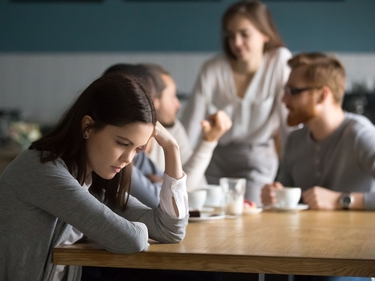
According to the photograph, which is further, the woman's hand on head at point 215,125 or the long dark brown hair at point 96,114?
the woman's hand on head at point 215,125

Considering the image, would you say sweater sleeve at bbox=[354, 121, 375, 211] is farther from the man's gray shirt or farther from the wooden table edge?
the wooden table edge

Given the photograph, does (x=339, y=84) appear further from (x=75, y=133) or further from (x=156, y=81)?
(x=75, y=133)

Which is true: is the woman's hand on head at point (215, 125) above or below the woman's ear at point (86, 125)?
below

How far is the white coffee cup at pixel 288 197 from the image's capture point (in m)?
2.41

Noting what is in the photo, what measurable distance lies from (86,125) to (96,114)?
0.04 metres

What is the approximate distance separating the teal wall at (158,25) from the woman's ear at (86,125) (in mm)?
4216

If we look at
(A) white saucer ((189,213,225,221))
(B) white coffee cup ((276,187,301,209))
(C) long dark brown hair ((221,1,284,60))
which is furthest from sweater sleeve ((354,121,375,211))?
(C) long dark brown hair ((221,1,284,60))

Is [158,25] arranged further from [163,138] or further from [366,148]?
[163,138]

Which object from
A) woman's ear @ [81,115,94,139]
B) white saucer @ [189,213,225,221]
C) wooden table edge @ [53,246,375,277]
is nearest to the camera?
wooden table edge @ [53,246,375,277]

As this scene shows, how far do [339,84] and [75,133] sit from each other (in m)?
1.56

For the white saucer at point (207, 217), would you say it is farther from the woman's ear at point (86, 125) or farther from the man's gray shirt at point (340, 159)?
the man's gray shirt at point (340, 159)

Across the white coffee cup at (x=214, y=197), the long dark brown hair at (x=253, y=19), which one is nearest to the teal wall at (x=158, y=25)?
the long dark brown hair at (x=253, y=19)

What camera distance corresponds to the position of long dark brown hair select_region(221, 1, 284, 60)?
139 inches

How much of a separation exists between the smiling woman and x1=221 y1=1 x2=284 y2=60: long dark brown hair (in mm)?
1888
